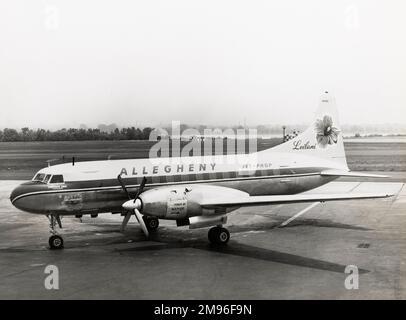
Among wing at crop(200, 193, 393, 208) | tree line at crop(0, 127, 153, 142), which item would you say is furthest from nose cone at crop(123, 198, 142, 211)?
tree line at crop(0, 127, 153, 142)

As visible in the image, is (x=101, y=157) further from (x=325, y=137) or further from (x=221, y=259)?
(x=221, y=259)

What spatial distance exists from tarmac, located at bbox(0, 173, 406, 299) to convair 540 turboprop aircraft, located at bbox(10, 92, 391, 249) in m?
1.36

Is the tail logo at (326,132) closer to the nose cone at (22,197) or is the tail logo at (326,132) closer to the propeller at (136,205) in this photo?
the propeller at (136,205)

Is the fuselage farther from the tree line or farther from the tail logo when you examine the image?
the tree line

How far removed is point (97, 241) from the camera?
821 inches

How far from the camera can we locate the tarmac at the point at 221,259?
1355 centimetres

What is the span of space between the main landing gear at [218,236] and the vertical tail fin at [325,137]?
7.37 meters

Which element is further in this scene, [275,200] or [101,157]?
[101,157]

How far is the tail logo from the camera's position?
84.8 feet

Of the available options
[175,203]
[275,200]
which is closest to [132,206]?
[175,203]

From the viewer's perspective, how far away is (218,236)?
19531 mm

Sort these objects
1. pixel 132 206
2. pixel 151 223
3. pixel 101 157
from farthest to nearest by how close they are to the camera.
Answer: pixel 101 157
pixel 151 223
pixel 132 206

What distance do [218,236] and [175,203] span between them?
2704mm
